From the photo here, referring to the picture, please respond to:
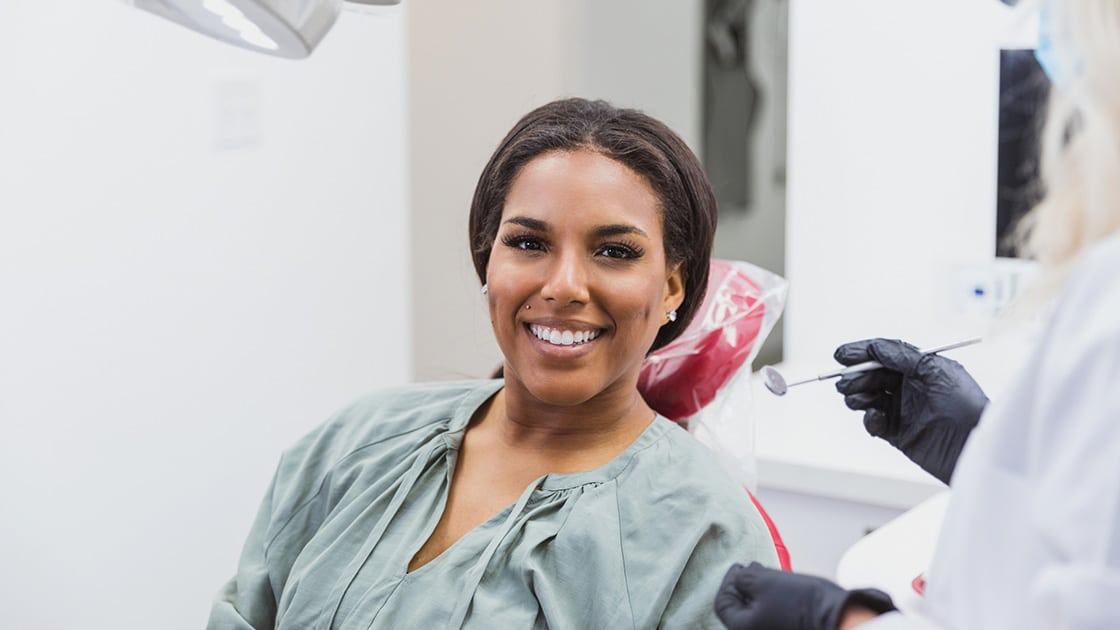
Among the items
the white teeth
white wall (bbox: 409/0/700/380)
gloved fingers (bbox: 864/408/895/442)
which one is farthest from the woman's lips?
white wall (bbox: 409/0/700/380)

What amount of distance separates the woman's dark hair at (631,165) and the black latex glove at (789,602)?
0.53 metres

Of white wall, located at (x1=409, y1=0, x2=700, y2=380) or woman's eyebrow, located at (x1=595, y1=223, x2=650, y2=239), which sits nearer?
woman's eyebrow, located at (x1=595, y1=223, x2=650, y2=239)

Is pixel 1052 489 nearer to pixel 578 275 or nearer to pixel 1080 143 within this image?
pixel 1080 143

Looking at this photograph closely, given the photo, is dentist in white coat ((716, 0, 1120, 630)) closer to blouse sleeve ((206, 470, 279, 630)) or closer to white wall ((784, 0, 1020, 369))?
blouse sleeve ((206, 470, 279, 630))

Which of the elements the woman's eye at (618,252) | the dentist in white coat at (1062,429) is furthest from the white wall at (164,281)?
the dentist in white coat at (1062,429)

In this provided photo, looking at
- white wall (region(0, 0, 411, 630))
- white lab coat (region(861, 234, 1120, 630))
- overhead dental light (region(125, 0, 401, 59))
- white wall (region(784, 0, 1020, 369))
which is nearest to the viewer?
white lab coat (region(861, 234, 1120, 630))

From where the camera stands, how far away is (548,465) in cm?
145

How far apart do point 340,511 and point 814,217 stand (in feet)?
4.62

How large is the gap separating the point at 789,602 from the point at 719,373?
2.11ft

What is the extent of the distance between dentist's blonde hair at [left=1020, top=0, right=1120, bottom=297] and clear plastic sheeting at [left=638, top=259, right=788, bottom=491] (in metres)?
0.80

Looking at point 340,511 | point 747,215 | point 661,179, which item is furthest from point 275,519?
point 747,215

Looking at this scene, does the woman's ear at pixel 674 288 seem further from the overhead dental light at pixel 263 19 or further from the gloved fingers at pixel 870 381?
the overhead dental light at pixel 263 19

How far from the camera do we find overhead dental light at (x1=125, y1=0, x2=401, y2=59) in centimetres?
105

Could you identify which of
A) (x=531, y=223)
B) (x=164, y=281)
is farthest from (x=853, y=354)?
(x=164, y=281)
